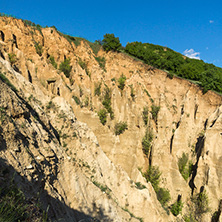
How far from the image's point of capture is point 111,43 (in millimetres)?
30094

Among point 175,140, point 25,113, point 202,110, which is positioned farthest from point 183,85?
point 25,113

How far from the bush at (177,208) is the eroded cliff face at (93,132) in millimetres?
603

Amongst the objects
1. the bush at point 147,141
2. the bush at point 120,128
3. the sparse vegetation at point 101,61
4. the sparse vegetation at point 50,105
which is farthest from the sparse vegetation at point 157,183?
the sparse vegetation at point 101,61

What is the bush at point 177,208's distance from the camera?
18.1 m

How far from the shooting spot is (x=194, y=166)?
831 inches

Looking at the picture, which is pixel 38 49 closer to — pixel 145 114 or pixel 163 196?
pixel 145 114

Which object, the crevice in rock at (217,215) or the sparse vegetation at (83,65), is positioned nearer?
the crevice in rock at (217,215)

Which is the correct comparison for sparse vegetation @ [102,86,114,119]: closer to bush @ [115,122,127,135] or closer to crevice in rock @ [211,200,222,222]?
bush @ [115,122,127,135]

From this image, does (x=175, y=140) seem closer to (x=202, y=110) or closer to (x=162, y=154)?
(x=162, y=154)

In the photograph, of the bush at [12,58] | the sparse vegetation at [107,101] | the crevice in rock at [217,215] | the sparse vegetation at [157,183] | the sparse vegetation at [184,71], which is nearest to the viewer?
the bush at [12,58]

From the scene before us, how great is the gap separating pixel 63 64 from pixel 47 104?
11.1 meters

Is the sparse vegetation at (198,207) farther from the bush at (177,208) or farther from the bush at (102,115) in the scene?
the bush at (102,115)

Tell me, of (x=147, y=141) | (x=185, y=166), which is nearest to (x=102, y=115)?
(x=147, y=141)

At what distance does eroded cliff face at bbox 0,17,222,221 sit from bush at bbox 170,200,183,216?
0.60 m
